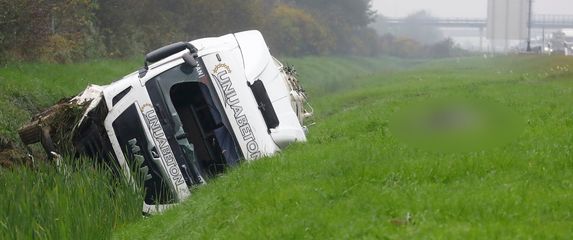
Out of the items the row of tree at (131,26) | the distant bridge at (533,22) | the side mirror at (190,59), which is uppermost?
the side mirror at (190,59)

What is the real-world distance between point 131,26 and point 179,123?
77.3 ft

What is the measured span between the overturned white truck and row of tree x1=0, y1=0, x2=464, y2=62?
369 inches

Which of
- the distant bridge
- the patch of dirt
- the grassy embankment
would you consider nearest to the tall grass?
the grassy embankment

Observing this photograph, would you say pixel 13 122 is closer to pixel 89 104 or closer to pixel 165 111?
pixel 89 104

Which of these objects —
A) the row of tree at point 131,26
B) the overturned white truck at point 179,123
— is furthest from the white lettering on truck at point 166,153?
the row of tree at point 131,26

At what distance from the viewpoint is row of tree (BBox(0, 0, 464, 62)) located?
21281mm

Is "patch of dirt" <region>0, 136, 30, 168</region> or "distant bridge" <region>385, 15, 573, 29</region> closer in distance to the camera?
"patch of dirt" <region>0, 136, 30, 168</region>

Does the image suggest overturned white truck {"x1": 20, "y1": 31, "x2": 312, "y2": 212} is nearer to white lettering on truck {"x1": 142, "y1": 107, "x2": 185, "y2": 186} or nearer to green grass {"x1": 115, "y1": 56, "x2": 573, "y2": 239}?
white lettering on truck {"x1": 142, "y1": 107, "x2": 185, "y2": 186}

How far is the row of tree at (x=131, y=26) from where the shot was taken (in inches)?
838

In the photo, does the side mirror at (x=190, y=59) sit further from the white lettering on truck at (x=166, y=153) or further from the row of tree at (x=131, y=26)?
the row of tree at (x=131, y=26)

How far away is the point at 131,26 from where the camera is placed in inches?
1332

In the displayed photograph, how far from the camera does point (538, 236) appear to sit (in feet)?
21.7

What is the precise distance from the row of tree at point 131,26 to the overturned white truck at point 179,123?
9.38 m

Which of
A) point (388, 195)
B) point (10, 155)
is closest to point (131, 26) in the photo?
point (10, 155)
